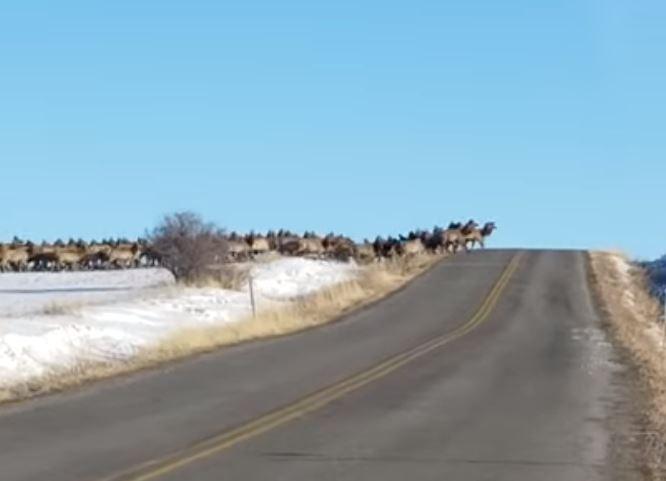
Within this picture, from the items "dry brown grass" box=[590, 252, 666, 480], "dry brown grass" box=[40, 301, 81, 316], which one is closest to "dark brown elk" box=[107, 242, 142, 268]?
"dry brown grass" box=[590, 252, 666, 480]

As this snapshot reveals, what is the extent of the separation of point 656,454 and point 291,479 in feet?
16.4

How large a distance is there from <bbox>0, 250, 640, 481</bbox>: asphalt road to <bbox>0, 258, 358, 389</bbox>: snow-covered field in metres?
1.84

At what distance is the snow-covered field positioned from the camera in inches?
1009

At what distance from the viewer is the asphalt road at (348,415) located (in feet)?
49.6

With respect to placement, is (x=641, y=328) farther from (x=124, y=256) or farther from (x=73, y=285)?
(x=124, y=256)

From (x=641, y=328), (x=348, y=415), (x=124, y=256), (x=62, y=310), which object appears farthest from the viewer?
(x=124, y=256)

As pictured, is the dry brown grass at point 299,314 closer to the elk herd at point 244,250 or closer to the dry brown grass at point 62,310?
the dry brown grass at point 62,310

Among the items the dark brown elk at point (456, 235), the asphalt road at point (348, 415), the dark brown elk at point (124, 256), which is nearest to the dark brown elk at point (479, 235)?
the dark brown elk at point (456, 235)

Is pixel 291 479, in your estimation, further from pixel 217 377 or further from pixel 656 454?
pixel 217 377

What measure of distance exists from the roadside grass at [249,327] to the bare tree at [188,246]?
3568 mm

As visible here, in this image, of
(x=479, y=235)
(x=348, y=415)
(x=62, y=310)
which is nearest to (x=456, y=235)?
(x=479, y=235)

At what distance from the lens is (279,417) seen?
64.1 feet

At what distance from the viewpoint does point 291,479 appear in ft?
46.3

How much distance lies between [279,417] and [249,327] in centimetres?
1559
